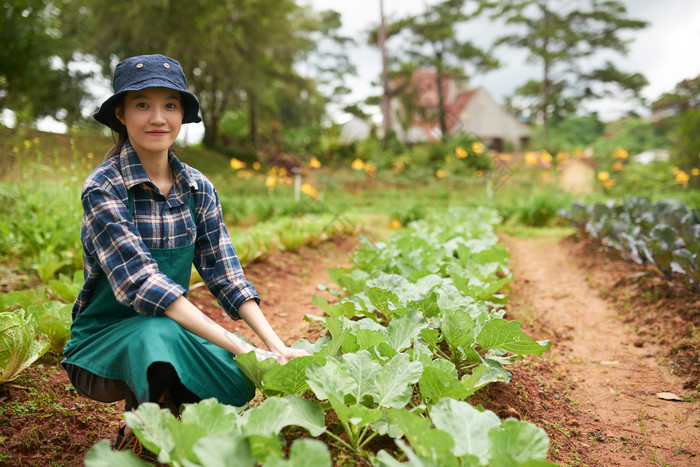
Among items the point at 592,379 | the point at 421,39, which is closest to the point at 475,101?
the point at 421,39

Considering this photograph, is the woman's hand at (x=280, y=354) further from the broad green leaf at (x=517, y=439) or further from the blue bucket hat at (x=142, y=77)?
the blue bucket hat at (x=142, y=77)

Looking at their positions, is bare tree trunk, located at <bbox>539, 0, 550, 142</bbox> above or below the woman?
above

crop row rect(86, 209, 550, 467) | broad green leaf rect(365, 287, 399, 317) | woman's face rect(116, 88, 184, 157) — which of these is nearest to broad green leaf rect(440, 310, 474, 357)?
crop row rect(86, 209, 550, 467)

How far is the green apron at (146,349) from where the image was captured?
1.37 meters

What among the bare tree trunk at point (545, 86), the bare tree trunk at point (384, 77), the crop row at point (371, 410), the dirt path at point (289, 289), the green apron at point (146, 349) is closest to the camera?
the crop row at point (371, 410)

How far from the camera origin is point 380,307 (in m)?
2.16

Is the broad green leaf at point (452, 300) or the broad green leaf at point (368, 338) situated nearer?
the broad green leaf at point (368, 338)

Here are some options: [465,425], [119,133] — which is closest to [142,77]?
[119,133]

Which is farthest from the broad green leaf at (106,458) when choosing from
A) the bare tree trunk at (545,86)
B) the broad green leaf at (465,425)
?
the bare tree trunk at (545,86)

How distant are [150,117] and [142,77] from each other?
127 millimetres

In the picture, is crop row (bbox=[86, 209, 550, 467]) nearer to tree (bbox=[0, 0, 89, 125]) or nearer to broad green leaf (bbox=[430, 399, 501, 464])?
broad green leaf (bbox=[430, 399, 501, 464])

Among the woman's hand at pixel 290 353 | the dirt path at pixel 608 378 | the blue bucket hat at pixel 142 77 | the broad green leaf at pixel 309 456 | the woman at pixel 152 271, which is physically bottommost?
the dirt path at pixel 608 378

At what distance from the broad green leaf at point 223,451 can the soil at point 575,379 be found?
98 cm

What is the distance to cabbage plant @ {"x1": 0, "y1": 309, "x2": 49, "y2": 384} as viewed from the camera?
189cm
